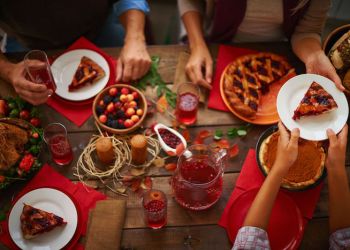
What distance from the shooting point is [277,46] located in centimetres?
175

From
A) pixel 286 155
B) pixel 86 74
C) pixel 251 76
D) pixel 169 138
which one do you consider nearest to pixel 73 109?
pixel 86 74

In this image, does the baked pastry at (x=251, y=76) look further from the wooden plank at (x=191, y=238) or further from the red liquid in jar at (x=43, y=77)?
the red liquid in jar at (x=43, y=77)

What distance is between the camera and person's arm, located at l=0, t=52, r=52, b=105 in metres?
1.46

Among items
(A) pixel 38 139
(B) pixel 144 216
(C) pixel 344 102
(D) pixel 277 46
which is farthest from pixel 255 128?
(A) pixel 38 139

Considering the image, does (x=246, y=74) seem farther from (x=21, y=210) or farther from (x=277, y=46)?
(x=21, y=210)

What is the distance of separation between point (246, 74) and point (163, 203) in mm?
714

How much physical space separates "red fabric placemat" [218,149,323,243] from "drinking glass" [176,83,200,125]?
286mm

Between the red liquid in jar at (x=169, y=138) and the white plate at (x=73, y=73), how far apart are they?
0.36 metres

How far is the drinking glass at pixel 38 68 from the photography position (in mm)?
1491

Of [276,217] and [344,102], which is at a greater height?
[344,102]

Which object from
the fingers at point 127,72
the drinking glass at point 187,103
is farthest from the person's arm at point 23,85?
the drinking glass at point 187,103

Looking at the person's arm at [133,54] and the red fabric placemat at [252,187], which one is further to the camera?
the person's arm at [133,54]

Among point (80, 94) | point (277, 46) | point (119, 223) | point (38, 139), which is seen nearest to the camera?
point (119, 223)

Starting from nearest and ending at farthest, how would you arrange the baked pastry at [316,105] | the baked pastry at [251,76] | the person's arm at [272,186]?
1. the person's arm at [272,186]
2. the baked pastry at [316,105]
3. the baked pastry at [251,76]
